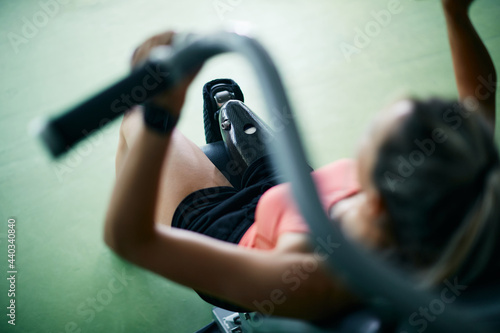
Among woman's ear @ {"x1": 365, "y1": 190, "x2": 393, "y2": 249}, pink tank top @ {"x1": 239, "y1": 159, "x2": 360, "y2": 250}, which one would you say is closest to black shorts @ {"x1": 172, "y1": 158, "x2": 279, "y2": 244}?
pink tank top @ {"x1": 239, "y1": 159, "x2": 360, "y2": 250}

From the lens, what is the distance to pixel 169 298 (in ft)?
4.09

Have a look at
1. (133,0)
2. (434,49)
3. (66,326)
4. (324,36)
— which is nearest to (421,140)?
(66,326)

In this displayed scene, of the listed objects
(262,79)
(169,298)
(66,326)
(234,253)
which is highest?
(262,79)

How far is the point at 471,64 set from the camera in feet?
2.57

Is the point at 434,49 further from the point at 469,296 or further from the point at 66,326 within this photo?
the point at 66,326

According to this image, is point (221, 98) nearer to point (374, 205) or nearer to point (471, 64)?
point (471, 64)

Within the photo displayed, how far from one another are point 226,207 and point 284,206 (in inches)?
11.5

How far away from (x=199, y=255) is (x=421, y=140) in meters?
0.34

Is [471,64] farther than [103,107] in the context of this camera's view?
Yes

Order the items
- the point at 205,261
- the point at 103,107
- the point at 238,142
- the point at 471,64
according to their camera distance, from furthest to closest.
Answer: the point at 238,142 → the point at 471,64 → the point at 205,261 → the point at 103,107

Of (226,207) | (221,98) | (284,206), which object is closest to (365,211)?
(284,206)

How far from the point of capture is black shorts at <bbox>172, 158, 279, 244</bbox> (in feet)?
2.81

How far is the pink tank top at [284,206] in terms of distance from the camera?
0.61 meters

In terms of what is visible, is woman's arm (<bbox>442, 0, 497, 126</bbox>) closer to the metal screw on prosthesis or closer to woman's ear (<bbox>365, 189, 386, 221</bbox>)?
woman's ear (<bbox>365, 189, 386, 221</bbox>)
